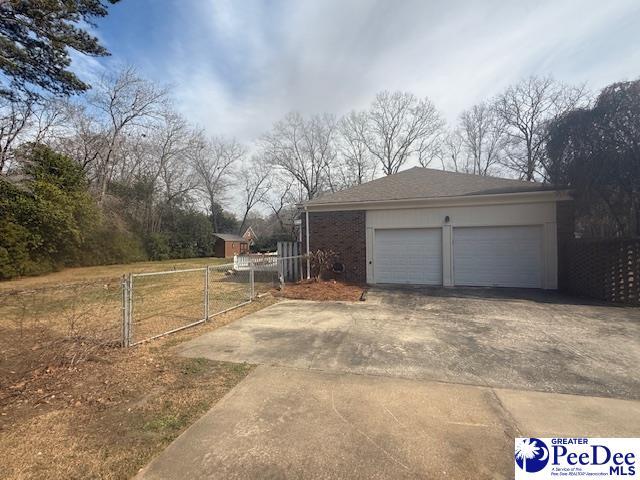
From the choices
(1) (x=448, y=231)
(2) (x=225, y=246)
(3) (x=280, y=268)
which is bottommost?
(3) (x=280, y=268)

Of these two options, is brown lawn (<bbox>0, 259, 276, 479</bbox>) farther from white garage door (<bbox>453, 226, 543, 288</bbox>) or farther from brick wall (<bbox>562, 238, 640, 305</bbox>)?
brick wall (<bbox>562, 238, 640, 305</bbox>)

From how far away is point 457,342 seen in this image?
17.0 feet

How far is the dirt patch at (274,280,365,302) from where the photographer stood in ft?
30.7

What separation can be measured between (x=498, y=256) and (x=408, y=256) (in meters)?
2.94

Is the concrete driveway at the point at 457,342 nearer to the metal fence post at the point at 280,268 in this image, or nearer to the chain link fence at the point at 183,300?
the chain link fence at the point at 183,300

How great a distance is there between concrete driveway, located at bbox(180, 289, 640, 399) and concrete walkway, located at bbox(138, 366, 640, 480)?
412 millimetres

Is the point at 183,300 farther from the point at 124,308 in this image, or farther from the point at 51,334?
the point at 124,308

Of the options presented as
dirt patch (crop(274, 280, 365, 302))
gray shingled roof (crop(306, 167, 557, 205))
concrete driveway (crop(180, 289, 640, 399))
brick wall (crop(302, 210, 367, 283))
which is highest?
gray shingled roof (crop(306, 167, 557, 205))

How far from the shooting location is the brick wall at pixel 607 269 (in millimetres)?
7789

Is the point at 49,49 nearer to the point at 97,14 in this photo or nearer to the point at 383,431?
the point at 97,14

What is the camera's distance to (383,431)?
2.70m

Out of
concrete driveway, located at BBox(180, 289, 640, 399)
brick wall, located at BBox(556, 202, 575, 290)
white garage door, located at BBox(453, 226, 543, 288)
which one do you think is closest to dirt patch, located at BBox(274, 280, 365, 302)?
concrete driveway, located at BBox(180, 289, 640, 399)

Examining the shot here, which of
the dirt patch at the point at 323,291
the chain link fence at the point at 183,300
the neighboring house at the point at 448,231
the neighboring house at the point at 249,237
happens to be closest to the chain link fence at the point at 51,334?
the chain link fence at the point at 183,300

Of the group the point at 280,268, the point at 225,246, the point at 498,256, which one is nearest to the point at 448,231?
the point at 498,256
